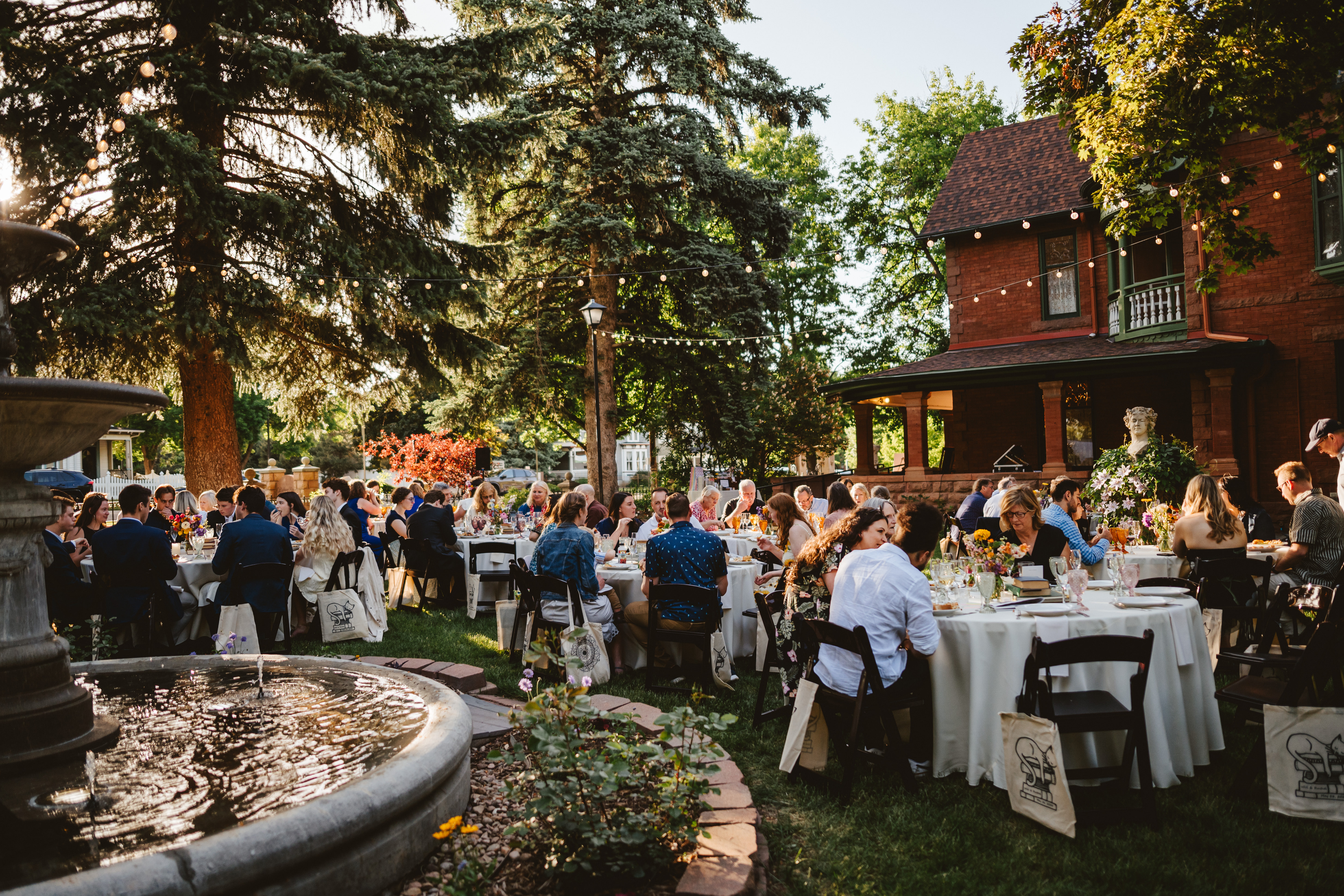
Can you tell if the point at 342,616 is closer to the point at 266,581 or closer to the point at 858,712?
the point at 266,581

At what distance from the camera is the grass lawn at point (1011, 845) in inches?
136

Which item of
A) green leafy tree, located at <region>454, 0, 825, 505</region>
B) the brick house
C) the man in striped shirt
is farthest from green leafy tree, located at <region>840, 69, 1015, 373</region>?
the man in striped shirt

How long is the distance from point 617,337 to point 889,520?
1693 cm

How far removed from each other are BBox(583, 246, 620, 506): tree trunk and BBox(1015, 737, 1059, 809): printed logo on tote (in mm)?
16934

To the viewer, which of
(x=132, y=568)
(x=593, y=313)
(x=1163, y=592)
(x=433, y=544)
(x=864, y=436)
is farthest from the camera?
(x=864, y=436)

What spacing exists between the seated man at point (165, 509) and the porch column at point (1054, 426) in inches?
582

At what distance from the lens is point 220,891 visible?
8.04 feet

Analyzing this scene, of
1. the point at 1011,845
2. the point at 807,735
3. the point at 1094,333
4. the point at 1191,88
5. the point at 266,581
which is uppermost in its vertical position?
the point at 1191,88

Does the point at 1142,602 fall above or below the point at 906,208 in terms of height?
below

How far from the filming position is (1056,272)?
19.5 metres

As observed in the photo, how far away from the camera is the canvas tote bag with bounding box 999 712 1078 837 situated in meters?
3.78

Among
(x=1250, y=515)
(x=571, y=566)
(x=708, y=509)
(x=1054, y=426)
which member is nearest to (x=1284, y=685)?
(x=571, y=566)

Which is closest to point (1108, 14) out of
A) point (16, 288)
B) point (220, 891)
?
point (220, 891)

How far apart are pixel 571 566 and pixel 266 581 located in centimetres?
286
